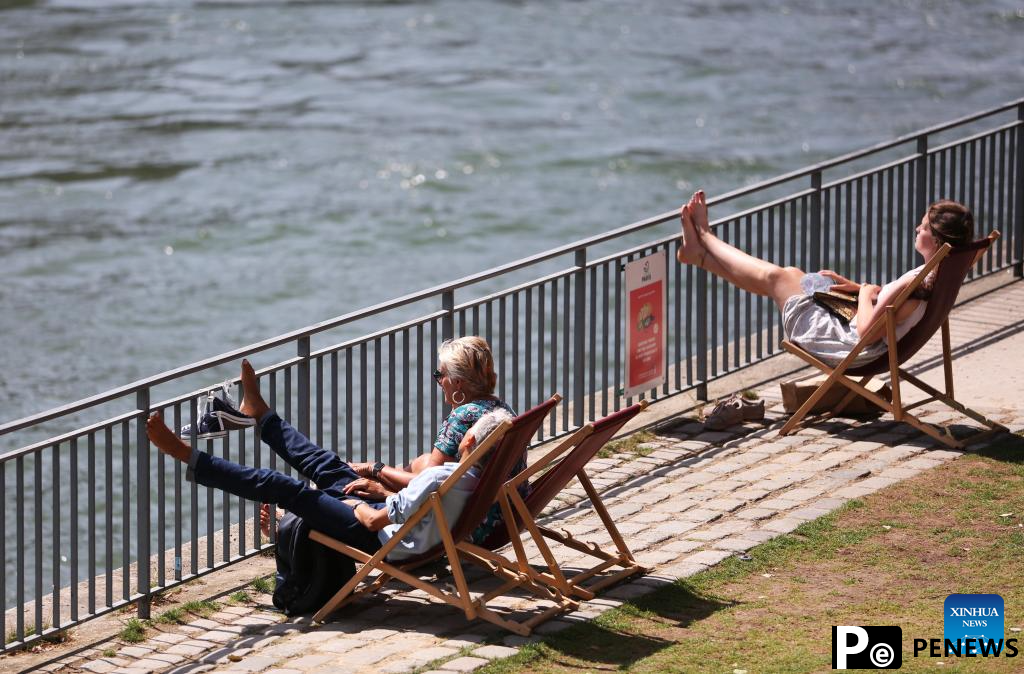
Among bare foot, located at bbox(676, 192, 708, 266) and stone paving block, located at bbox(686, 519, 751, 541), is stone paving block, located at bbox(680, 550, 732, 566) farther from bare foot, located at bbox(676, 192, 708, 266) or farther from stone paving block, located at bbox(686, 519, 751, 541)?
bare foot, located at bbox(676, 192, 708, 266)

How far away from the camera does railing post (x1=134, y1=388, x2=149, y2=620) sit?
7.82 m

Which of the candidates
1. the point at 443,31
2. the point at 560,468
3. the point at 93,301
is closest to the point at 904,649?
the point at 560,468

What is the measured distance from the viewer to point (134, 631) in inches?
309

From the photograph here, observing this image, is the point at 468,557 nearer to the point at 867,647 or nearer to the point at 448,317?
the point at 867,647

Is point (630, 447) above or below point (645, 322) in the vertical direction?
below

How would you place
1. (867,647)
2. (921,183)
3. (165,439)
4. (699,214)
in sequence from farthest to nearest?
(921,183)
(699,214)
(165,439)
(867,647)

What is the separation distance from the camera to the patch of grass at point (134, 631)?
782 cm

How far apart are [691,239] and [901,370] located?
1.54m

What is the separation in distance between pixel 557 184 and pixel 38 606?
27585 mm

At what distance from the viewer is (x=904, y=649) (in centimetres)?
677

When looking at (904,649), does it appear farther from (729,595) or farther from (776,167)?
(776,167)

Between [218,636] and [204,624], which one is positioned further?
[204,624]

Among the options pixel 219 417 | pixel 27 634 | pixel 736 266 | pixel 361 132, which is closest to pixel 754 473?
pixel 736 266

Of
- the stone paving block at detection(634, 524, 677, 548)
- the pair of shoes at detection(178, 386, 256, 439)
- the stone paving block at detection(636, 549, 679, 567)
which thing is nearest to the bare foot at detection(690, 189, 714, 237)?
the stone paving block at detection(634, 524, 677, 548)
